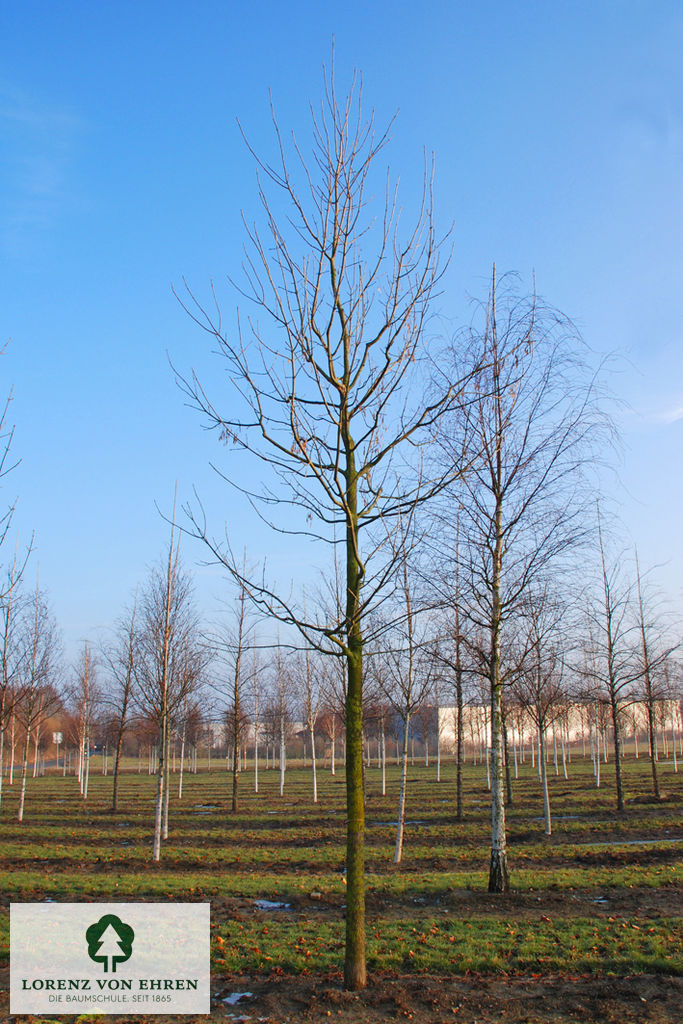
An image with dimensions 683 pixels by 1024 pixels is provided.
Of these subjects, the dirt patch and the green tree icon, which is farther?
the green tree icon

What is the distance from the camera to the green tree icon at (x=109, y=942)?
6.73 m

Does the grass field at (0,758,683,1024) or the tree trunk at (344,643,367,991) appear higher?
the tree trunk at (344,643,367,991)

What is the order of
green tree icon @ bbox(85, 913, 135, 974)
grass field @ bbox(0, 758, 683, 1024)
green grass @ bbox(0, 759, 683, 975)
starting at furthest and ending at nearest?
green grass @ bbox(0, 759, 683, 975) → green tree icon @ bbox(85, 913, 135, 974) → grass field @ bbox(0, 758, 683, 1024)

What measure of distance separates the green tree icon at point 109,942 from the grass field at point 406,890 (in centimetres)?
90

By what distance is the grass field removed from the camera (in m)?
6.37

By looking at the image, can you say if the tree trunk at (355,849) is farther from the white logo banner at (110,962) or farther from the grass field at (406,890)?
the white logo banner at (110,962)

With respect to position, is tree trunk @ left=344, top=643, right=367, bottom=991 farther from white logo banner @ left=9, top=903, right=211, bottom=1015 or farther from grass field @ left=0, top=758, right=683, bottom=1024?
white logo banner @ left=9, top=903, right=211, bottom=1015

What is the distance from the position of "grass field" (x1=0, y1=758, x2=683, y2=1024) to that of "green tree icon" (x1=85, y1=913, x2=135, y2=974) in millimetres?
903

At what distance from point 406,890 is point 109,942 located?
5006 mm

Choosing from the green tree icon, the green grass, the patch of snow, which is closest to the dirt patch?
the patch of snow

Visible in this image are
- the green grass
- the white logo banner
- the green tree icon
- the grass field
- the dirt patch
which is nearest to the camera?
the dirt patch

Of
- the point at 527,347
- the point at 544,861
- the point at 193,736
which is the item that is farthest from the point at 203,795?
the point at 527,347

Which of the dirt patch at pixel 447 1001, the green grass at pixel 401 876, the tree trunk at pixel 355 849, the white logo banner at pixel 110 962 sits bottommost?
the green grass at pixel 401 876

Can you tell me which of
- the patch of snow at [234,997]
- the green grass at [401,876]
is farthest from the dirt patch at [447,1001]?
the green grass at [401,876]
